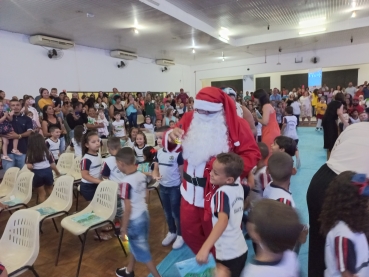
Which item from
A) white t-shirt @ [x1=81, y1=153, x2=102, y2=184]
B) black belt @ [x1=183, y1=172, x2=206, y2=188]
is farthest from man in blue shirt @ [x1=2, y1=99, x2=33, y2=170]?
black belt @ [x1=183, y1=172, x2=206, y2=188]

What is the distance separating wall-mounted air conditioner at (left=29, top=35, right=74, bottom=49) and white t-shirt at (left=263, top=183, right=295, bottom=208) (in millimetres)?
8120

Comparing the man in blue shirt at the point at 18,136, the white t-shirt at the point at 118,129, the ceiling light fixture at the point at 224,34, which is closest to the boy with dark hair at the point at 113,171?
the man in blue shirt at the point at 18,136

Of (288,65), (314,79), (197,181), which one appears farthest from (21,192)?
(314,79)

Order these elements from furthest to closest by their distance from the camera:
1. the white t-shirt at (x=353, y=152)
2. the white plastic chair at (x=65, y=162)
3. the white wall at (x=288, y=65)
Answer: the white wall at (x=288, y=65), the white plastic chair at (x=65, y=162), the white t-shirt at (x=353, y=152)

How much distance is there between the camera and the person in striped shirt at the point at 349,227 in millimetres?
1122

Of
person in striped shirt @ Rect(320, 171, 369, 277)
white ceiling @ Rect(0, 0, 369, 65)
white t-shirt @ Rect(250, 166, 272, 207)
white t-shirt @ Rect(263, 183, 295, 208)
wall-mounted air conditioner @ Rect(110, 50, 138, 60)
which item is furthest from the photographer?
wall-mounted air conditioner @ Rect(110, 50, 138, 60)

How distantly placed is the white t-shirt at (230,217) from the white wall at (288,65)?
13.5 meters

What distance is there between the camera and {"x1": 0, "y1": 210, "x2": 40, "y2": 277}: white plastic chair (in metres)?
1.88

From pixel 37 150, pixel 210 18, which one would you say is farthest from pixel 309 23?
pixel 37 150

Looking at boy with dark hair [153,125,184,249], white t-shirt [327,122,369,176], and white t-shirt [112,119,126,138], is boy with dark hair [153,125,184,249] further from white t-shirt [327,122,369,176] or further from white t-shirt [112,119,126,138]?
white t-shirt [112,119,126,138]

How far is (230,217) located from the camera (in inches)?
56.7

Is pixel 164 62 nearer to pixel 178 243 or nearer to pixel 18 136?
pixel 18 136

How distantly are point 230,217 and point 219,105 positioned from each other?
2.49 ft

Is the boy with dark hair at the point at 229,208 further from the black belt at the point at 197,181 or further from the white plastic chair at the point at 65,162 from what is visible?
the white plastic chair at the point at 65,162
